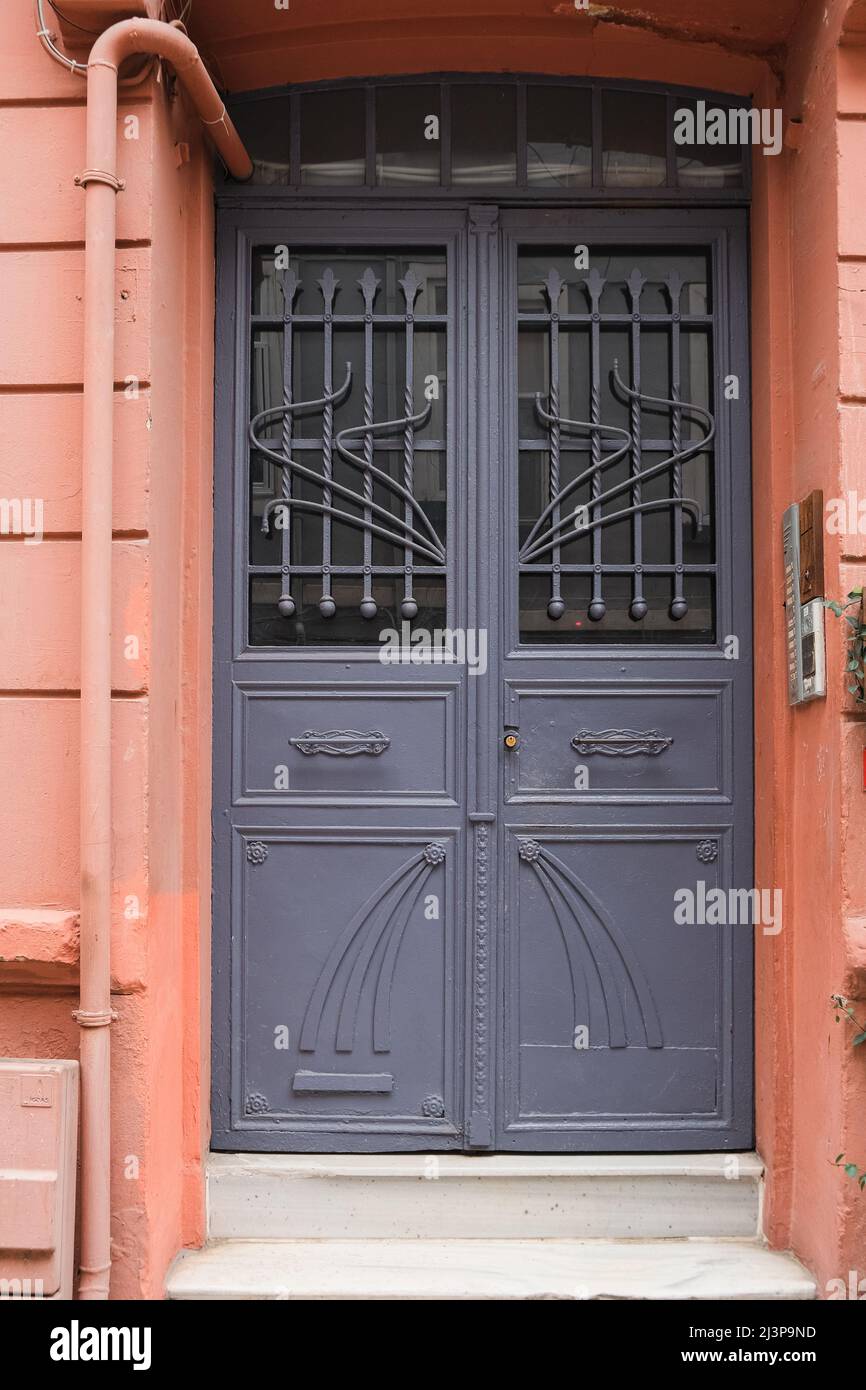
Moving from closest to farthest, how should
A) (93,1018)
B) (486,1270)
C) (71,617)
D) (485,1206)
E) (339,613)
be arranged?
(93,1018) → (71,617) → (486,1270) → (485,1206) → (339,613)

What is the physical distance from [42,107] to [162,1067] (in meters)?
3.15

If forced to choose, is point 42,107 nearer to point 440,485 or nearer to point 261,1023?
point 440,485

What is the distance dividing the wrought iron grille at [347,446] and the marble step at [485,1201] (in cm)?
193

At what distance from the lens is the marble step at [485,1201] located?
3.77 m

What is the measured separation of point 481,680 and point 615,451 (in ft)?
3.29

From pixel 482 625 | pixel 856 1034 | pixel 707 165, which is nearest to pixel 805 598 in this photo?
pixel 482 625

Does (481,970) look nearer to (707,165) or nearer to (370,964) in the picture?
(370,964)

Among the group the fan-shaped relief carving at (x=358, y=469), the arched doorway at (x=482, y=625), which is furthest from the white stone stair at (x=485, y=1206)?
the fan-shaped relief carving at (x=358, y=469)

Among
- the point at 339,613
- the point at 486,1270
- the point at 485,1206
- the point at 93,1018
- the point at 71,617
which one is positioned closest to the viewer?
the point at 93,1018

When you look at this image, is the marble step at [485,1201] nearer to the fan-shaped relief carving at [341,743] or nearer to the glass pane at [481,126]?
the fan-shaped relief carving at [341,743]

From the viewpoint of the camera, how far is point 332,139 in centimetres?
411

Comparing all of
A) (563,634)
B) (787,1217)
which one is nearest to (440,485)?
(563,634)

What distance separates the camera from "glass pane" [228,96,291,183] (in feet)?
13.5

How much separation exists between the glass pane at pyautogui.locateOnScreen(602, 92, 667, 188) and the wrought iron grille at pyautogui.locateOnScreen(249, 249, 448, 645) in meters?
0.78
